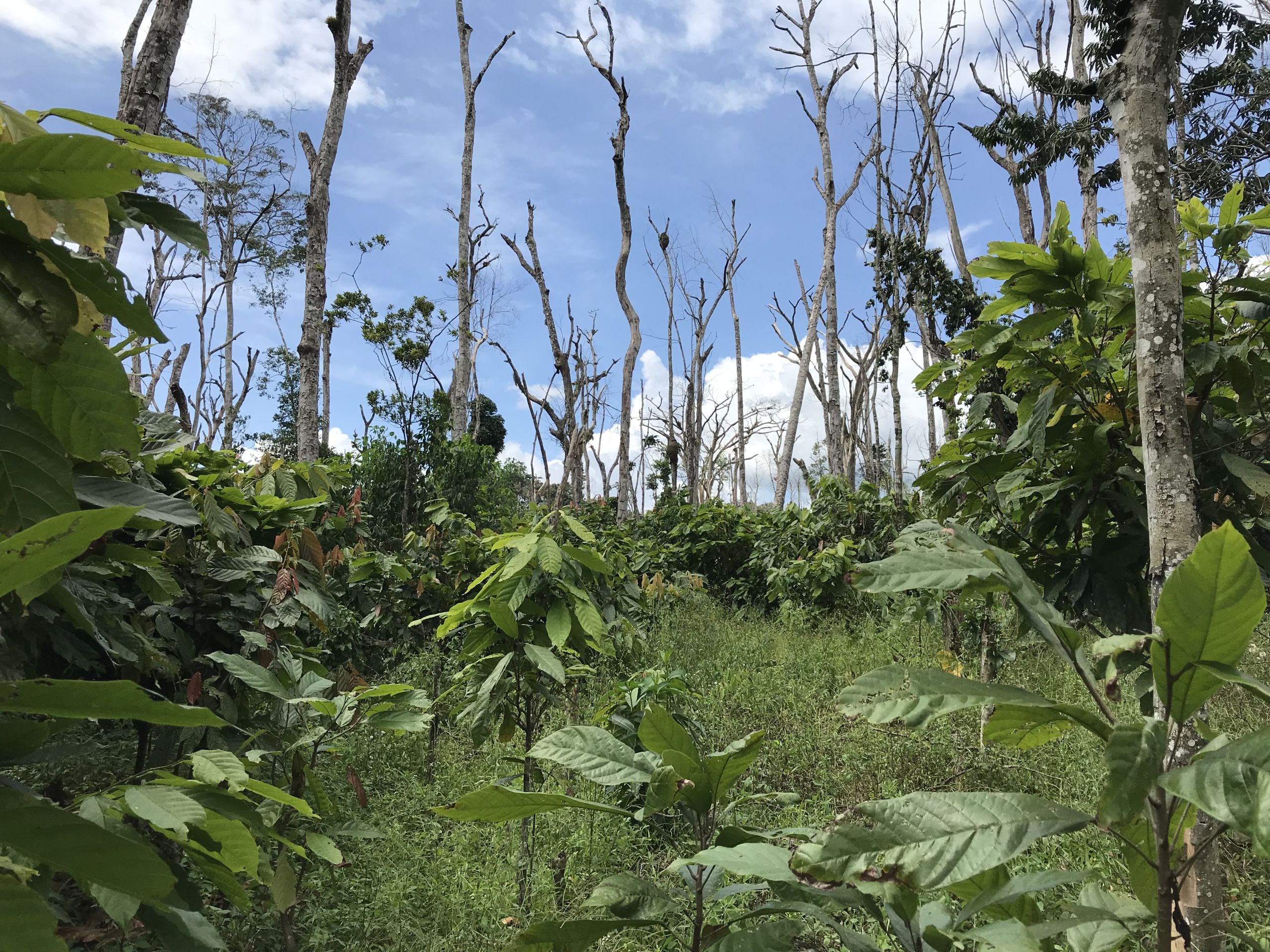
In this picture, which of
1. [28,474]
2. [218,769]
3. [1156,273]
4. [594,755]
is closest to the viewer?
[28,474]

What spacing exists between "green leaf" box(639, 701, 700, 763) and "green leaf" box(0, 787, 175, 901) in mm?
537

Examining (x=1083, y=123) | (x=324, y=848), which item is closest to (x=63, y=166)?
(x=324, y=848)

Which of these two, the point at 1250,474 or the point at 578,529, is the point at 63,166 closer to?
the point at 578,529

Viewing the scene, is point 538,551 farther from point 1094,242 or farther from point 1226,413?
point 1226,413

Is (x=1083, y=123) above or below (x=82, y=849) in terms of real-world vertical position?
above

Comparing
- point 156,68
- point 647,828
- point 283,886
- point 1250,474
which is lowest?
point 647,828

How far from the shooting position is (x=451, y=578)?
4.84m

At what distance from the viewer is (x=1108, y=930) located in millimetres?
758

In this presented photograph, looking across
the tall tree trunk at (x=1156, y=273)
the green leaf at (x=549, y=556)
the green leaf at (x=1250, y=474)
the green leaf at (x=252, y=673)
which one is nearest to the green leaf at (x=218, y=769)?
the green leaf at (x=252, y=673)

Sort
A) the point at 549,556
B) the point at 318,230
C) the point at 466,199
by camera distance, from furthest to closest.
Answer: the point at 466,199
the point at 318,230
the point at 549,556

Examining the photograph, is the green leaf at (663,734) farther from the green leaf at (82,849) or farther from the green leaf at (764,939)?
the green leaf at (82,849)

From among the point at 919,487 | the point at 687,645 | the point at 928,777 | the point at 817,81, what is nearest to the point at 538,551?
the point at 919,487

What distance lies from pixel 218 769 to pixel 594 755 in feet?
1.91

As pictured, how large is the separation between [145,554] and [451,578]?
343 cm
